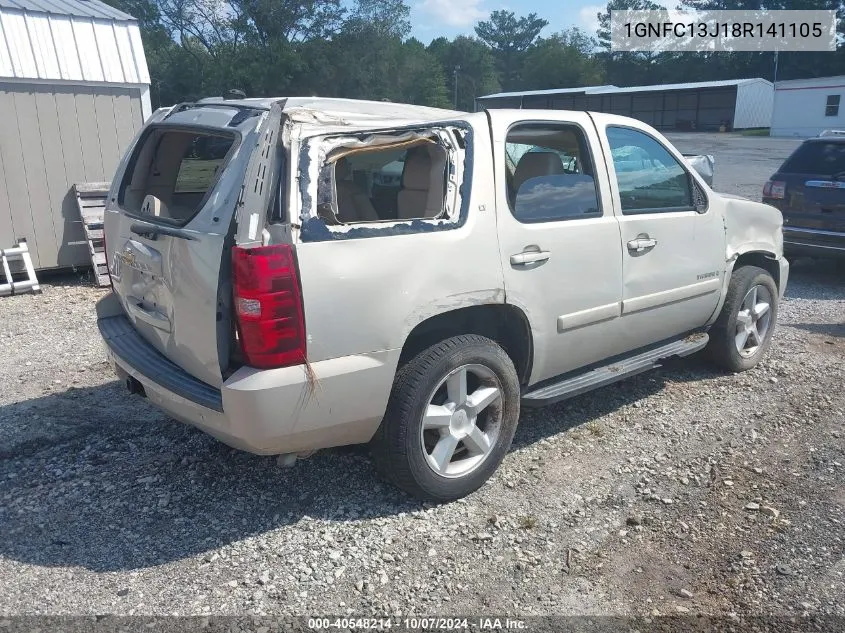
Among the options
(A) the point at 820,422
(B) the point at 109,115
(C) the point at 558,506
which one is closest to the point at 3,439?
(C) the point at 558,506

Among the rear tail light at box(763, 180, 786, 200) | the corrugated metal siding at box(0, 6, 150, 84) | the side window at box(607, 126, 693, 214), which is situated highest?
the corrugated metal siding at box(0, 6, 150, 84)

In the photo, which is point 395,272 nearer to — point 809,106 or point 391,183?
point 391,183

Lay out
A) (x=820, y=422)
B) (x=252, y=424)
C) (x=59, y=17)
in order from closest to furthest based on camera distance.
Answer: (x=252, y=424) < (x=820, y=422) < (x=59, y=17)

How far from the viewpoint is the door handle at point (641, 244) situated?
173 inches

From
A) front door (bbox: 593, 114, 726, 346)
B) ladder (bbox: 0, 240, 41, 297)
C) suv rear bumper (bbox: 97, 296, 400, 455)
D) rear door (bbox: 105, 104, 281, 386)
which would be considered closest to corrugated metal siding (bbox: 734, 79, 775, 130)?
ladder (bbox: 0, 240, 41, 297)

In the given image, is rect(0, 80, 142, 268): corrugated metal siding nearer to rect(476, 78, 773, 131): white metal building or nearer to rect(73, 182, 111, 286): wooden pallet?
rect(73, 182, 111, 286): wooden pallet

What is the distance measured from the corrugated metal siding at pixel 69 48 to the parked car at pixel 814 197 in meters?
7.97

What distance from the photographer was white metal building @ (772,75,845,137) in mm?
39469

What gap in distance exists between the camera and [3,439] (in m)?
4.45

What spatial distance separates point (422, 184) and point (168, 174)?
1543mm

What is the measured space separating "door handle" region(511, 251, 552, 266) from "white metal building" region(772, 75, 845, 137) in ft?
135

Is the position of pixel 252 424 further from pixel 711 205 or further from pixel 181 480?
pixel 711 205

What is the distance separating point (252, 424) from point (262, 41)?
190 feet

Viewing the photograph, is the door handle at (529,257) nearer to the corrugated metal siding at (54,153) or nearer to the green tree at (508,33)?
the corrugated metal siding at (54,153)
